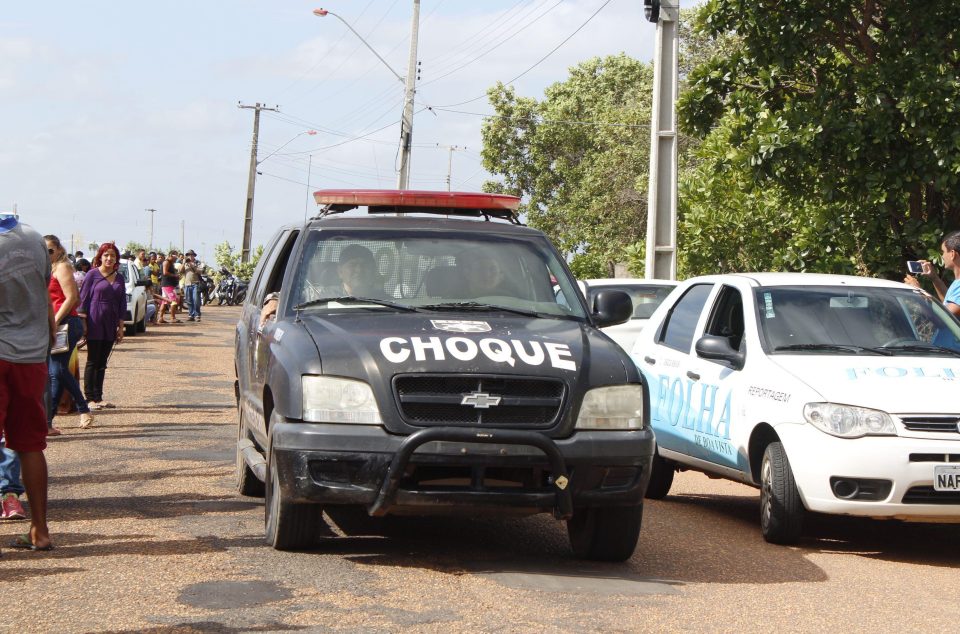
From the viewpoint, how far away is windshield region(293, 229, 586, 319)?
7.88m

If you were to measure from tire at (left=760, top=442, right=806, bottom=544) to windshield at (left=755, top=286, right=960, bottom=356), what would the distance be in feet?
2.55

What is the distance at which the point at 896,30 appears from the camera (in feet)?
52.4

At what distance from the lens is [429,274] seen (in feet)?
26.2

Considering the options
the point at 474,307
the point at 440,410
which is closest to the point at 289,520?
the point at 440,410

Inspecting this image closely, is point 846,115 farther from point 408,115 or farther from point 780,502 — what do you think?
point 408,115

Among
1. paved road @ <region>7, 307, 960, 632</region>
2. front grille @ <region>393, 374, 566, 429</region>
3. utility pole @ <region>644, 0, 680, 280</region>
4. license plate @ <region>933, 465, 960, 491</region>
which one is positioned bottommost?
paved road @ <region>7, 307, 960, 632</region>

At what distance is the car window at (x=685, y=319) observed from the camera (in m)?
10.1

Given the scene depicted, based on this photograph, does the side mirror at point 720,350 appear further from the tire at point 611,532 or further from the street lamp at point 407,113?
the street lamp at point 407,113

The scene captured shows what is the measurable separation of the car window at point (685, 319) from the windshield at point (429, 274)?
2079mm

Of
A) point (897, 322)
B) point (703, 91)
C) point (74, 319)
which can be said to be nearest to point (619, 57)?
point (703, 91)

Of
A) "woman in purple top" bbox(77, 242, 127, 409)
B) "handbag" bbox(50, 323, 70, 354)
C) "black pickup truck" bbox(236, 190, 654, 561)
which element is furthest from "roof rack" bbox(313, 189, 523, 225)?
"woman in purple top" bbox(77, 242, 127, 409)

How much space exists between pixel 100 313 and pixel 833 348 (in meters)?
8.81

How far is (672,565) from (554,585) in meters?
1.08

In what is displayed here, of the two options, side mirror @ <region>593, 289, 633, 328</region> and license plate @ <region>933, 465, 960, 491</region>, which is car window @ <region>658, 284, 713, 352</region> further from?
license plate @ <region>933, 465, 960, 491</region>
